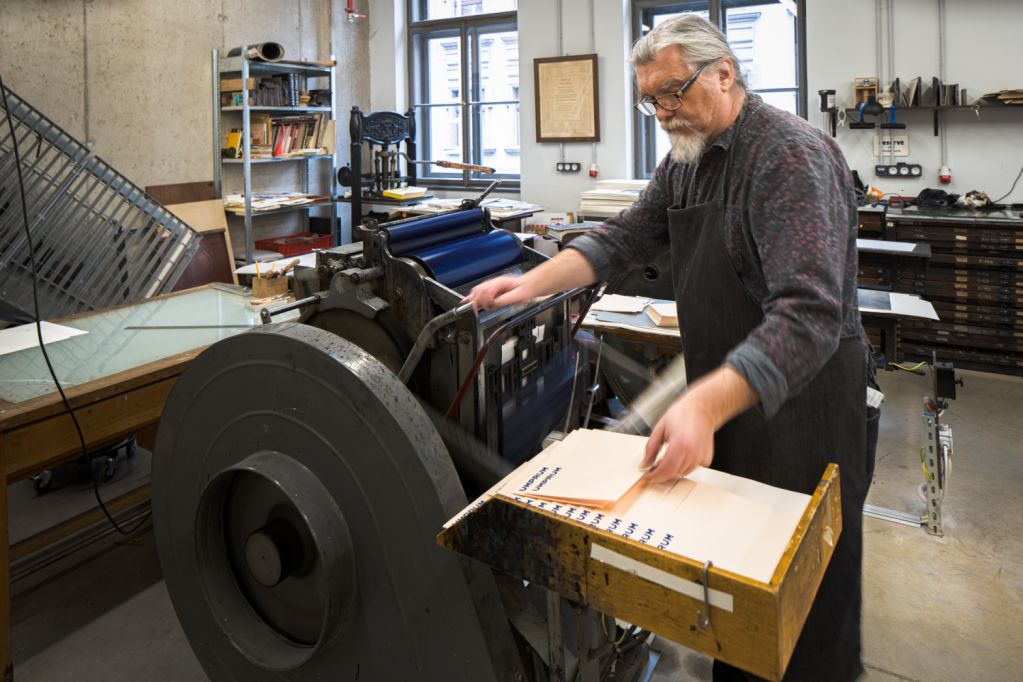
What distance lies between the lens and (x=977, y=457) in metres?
3.23

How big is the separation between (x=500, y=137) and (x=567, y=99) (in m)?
Result: 0.88

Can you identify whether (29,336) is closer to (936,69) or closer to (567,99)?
(567,99)

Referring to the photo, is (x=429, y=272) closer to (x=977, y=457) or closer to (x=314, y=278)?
(x=314, y=278)

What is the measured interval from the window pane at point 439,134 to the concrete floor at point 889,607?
4.63 m

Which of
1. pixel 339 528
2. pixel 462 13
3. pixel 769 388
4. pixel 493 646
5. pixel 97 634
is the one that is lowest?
pixel 97 634

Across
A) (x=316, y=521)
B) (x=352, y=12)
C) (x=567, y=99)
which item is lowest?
(x=316, y=521)

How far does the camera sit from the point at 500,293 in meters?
1.46

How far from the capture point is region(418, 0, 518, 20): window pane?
6.11 metres

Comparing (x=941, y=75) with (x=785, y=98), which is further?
(x=785, y=98)

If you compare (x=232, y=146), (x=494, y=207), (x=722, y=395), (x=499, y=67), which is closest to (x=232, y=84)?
(x=232, y=146)

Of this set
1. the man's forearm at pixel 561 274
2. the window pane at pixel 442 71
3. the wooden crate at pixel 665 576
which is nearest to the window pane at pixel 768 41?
the window pane at pixel 442 71

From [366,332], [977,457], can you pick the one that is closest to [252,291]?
[366,332]

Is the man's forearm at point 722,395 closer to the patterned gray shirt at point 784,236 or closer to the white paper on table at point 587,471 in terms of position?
the patterned gray shirt at point 784,236

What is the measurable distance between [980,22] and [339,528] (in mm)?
4876
